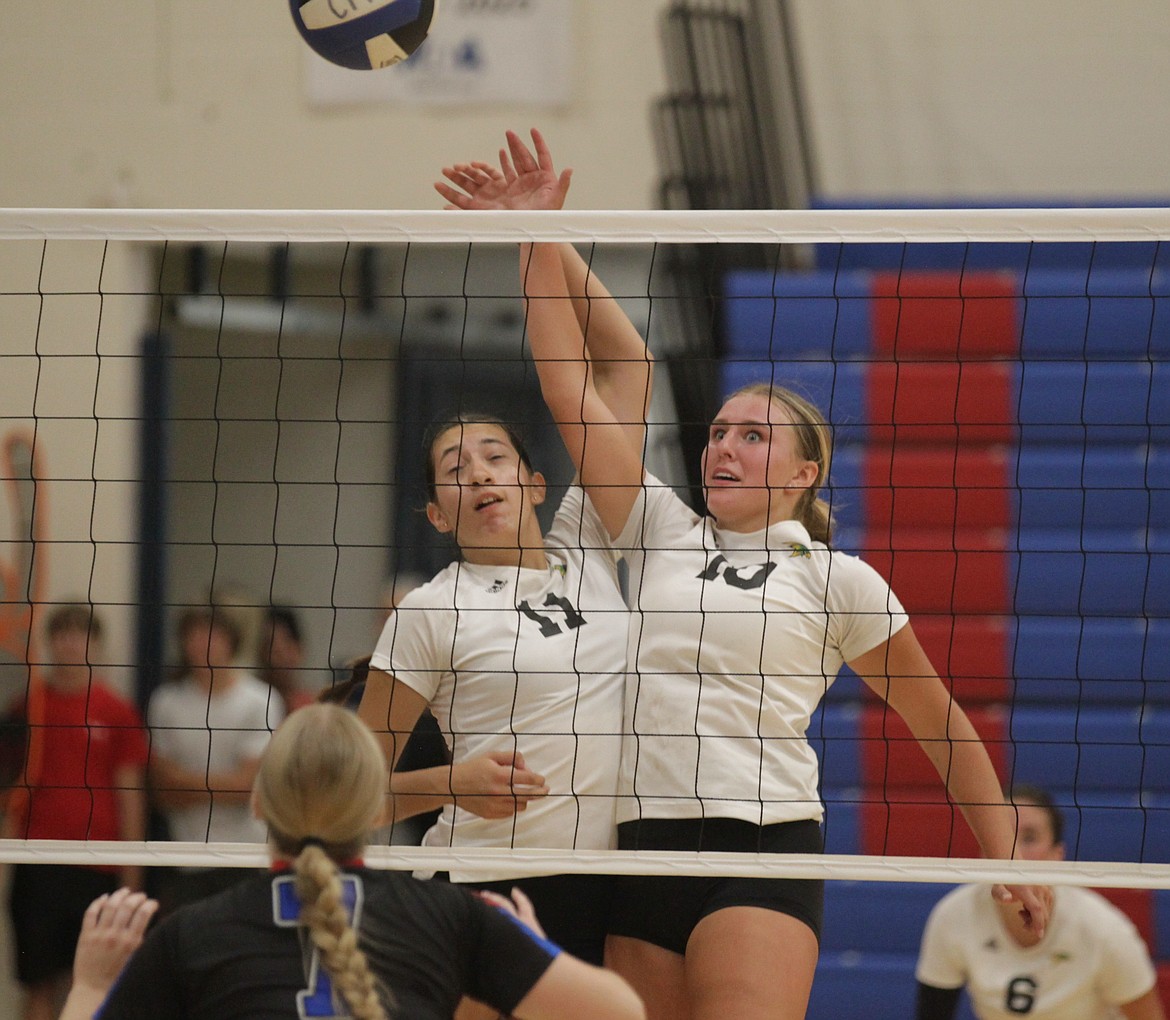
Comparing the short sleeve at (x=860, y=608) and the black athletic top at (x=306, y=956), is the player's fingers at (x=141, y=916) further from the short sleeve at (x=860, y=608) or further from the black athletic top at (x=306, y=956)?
the short sleeve at (x=860, y=608)

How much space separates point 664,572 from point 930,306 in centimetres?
332

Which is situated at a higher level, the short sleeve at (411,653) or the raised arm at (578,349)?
the raised arm at (578,349)

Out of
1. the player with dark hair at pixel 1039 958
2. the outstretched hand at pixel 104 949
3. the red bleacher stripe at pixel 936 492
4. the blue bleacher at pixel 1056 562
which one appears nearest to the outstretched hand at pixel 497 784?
the outstretched hand at pixel 104 949

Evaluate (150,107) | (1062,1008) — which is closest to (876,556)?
(1062,1008)

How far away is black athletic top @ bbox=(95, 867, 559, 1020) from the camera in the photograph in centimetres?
187

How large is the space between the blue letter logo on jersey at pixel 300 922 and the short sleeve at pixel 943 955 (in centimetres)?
237

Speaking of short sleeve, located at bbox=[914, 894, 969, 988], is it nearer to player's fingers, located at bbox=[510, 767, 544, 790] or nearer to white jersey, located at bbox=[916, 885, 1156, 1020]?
white jersey, located at bbox=[916, 885, 1156, 1020]

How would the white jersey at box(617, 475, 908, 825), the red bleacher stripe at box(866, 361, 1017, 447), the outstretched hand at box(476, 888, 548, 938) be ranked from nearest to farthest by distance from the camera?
the outstretched hand at box(476, 888, 548, 938) → the white jersey at box(617, 475, 908, 825) → the red bleacher stripe at box(866, 361, 1017, 447)

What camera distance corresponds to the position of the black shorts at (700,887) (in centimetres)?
261

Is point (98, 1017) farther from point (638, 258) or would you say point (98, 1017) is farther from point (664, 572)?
point (638, 258)

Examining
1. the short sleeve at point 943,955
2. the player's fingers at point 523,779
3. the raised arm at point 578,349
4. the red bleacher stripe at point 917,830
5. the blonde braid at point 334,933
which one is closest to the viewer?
the blonde braid at point 334,933

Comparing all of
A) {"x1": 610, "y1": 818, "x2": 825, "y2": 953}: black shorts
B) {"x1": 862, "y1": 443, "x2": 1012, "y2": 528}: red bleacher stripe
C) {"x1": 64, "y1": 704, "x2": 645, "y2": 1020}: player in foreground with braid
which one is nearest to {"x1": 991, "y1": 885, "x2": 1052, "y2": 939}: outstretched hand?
{"x1": 610, "y1": 818, "x2": 825, "y2": 953}: black shorts

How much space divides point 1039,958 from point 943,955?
232 mm

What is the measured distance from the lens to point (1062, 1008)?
3797 mm
